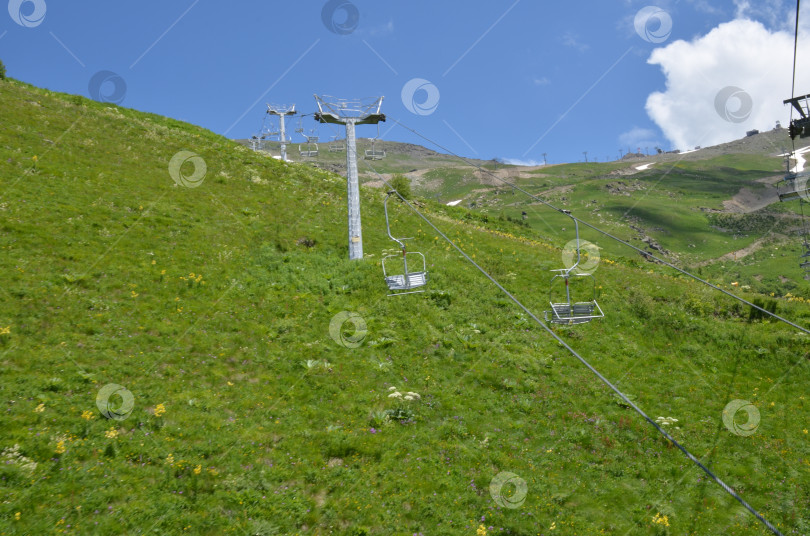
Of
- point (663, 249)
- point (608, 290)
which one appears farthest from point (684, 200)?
point (608, 290)

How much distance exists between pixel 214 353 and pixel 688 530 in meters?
16.6

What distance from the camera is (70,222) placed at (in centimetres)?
2330

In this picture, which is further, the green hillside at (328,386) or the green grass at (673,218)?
the green grass at (673,218)

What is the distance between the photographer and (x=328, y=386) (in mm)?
17625

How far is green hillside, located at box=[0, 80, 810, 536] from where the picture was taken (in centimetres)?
1217

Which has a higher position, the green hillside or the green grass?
the green grass

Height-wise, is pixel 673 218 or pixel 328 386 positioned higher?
pixel 673 218

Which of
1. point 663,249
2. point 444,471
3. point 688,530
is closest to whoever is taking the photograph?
point 688,530

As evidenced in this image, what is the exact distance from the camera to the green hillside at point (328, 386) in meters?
12.2

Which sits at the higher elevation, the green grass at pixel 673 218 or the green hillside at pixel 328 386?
the green grass at pixel 673 218

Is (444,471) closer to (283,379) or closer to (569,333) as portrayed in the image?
(283,379)

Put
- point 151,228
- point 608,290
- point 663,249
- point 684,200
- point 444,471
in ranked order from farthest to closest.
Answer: point 684,200 < point 663,249 < point 608,290 < point 151,228 < point 444,471

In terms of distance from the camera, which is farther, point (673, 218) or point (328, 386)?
point (673, 218)

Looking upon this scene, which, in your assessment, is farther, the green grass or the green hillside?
the green grass
